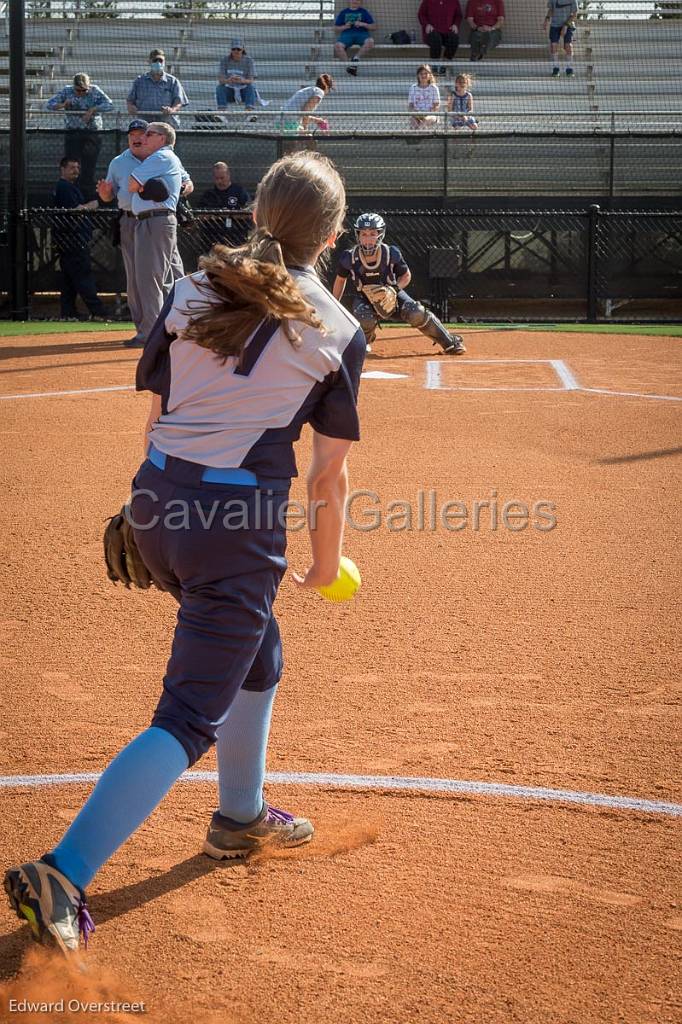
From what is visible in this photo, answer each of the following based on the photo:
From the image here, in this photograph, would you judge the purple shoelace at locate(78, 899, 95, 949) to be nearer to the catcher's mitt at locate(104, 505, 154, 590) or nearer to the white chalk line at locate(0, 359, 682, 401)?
the catcher's mitt at locate(104, 505, 154, 590)

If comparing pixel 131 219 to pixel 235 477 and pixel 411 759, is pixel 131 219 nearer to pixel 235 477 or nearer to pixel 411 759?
pixel 411 759

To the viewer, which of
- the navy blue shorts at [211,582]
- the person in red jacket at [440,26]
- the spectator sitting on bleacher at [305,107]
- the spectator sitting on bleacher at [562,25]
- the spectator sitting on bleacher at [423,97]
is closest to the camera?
the navy blue shorts at [211,582]

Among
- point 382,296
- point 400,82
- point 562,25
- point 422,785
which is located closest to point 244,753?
point 422,785

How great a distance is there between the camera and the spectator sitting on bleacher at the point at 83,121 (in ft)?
63.2

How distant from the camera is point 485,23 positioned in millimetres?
26047

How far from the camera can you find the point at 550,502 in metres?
7.79

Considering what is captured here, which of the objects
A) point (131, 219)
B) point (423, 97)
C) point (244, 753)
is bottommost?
point (244, 753)

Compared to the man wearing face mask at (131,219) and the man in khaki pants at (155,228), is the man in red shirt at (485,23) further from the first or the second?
the man in khaki pants at (155,228)

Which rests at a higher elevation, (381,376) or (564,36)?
(564,36)

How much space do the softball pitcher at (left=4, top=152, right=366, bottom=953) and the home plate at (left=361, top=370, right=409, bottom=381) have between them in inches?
378

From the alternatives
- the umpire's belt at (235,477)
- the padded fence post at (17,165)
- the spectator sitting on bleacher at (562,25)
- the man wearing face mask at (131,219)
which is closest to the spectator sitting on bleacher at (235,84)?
the padded fence post at (17,165)

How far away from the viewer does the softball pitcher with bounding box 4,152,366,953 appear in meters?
2.72

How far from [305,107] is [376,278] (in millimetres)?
9998

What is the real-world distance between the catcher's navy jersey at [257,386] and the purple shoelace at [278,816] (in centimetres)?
115
